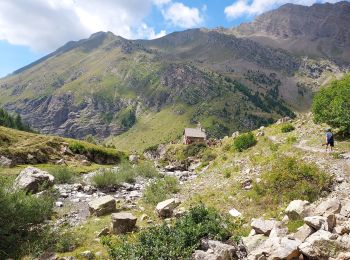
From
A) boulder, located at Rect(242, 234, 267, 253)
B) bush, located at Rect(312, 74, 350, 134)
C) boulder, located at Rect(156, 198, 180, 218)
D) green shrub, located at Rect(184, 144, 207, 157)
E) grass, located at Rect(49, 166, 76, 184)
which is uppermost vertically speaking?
bush, located at Rect(312, 74, 350, 134)

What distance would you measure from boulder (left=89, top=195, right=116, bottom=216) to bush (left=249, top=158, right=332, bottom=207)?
38.5ft

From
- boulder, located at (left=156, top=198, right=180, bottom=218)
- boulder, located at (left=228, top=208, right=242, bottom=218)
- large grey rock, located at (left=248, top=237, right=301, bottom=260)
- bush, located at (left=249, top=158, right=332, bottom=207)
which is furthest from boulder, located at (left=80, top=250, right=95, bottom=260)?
bush, located at (left=249, top=158, right=332, bottom=207)

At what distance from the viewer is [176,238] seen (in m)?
19.2

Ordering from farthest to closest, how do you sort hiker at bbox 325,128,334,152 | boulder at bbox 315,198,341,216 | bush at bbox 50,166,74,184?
1. bush at bbox 50,166,74,184
2. hiker at bbox 325,128,334,152
3. boulder at bbox 315,198,341,216

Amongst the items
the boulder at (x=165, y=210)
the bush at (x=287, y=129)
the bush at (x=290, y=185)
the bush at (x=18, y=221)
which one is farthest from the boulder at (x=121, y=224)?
the bush at (x=287, y=129)

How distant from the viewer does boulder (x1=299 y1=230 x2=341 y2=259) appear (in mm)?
16188

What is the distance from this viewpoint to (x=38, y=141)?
88.3 meters

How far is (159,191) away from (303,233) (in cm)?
1871

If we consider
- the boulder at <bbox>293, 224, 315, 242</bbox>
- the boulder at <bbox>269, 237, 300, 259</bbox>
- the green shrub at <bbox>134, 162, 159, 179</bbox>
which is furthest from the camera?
the green shrub at <bbox>134, 162, 159, 179</bbox>

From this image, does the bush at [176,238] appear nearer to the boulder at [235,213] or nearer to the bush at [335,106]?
the boulder at [235,213]

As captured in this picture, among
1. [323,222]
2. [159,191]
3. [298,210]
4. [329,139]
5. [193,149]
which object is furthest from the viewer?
[193,149]

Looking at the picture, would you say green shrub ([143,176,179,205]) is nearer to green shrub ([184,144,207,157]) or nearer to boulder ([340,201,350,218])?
boulder ([340,201,350,218])

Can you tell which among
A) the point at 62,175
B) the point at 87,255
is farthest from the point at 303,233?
the point at 62,175

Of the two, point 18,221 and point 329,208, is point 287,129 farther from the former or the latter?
point 18,221
